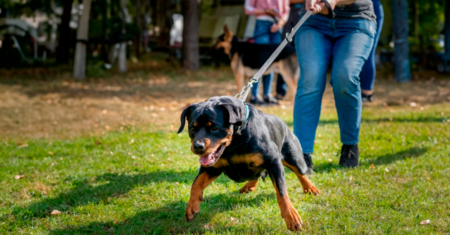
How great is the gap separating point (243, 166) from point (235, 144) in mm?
184

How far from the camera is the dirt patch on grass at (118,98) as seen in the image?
8469 mm

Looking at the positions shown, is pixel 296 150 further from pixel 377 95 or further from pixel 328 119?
pixel 377 95

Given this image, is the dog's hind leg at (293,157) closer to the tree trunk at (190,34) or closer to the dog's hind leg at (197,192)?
the dog's hind leg at (197,192)

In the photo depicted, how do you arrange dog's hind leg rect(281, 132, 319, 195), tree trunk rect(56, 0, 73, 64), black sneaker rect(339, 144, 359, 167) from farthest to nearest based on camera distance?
tree trunk rect(56, 0, 73, 64)
black sneaker rect(339, 144, 359, 167)
dog's hind leg rect(281, 132, 319, 195)

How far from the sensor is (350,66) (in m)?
4.47

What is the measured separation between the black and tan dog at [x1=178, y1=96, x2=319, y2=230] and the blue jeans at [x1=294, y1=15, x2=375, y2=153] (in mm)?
1039

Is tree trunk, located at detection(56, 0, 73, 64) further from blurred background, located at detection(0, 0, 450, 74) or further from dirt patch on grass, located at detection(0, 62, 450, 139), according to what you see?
dirt patch on grass, located at detection(0, 62, 450, 139)

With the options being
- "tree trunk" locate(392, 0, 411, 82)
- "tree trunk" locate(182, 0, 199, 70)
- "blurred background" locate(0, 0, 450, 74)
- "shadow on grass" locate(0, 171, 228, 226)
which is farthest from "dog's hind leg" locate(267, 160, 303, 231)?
"tree trunk" locate(182, 0, 199, 70)

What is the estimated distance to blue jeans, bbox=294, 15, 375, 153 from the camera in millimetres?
4531

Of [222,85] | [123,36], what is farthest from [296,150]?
[123,36]

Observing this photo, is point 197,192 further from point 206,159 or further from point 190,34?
point 190,34

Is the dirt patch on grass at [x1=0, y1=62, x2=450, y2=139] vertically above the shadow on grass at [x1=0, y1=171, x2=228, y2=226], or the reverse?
the shadow on grass at [x1=0, y1=171, x2=228, y2=226]

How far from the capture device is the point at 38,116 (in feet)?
30.4

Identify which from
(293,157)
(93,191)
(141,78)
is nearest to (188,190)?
(93,191)
